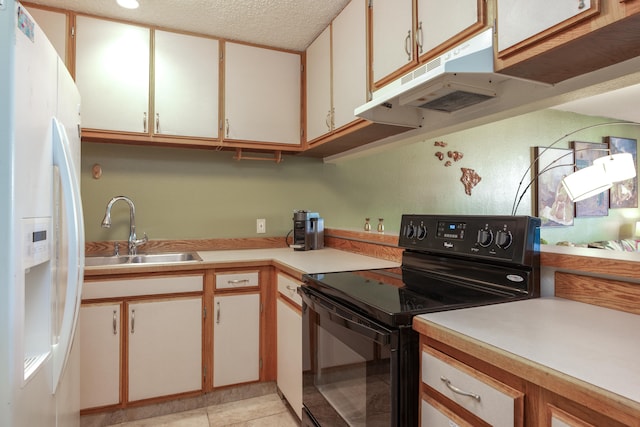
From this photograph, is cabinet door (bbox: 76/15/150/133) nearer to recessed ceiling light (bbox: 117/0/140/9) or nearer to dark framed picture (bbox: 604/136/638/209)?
recessed ceiling light (bbox: 117/0/140/9)

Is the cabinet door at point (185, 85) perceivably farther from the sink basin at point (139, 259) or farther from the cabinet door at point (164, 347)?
the cabinet door at point (164, 347)

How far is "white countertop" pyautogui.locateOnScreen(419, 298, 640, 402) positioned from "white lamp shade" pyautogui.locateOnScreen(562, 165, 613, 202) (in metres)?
2.14

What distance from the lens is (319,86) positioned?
253 cm

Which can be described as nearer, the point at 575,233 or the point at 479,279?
the point at 479,279

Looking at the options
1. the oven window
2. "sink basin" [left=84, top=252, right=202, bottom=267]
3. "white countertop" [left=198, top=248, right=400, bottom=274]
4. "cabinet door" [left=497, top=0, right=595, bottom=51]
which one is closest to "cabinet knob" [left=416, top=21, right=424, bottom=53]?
"cabinet door" [left=497, top=0, right=595, bottom=51]

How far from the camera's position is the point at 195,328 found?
7.01ft

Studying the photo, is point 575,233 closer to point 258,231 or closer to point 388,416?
point 258,231

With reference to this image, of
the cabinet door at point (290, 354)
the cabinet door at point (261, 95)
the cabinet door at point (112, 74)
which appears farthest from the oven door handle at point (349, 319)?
the cabinet door at point (112, 74)

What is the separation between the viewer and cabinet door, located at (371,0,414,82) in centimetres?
166

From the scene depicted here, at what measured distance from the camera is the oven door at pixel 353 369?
0.98 meters

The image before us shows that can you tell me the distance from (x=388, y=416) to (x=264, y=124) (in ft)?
7.01

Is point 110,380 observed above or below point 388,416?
below

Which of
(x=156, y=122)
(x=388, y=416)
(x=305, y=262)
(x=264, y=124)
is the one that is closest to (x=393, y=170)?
(x=264, y=124)

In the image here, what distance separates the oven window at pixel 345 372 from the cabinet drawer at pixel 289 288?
0.83 feet
